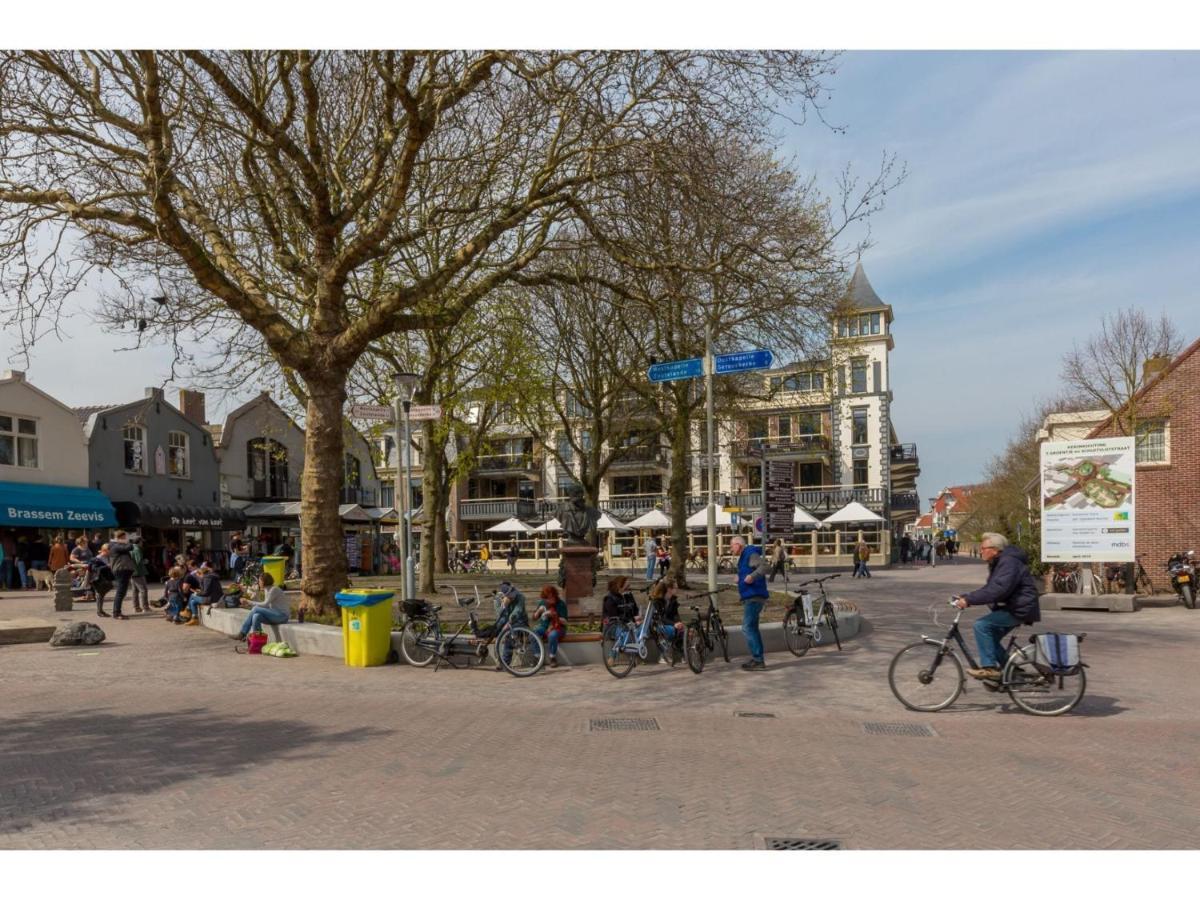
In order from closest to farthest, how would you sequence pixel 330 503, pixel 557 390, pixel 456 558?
pixel 330 503 < pixel 557 390 < pixel 456 558

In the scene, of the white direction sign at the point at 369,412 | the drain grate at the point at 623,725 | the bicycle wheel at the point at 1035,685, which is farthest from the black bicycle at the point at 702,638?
the white direction sign at the point at 369,412

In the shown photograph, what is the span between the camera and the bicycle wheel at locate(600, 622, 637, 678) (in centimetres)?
1088

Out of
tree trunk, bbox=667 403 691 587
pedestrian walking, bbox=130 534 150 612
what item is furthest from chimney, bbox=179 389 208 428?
tree trunk, bbox=667 403 691 587

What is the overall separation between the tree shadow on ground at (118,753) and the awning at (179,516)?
2659cm

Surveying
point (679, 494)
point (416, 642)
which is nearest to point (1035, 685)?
point (416, 642)

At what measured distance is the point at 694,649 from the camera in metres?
11.3

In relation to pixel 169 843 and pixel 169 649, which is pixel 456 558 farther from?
pixel 169 843

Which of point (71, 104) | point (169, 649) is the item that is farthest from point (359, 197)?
point (169, 649)

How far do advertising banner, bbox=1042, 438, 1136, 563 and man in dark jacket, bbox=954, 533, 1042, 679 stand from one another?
470 inches

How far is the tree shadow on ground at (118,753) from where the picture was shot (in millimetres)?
5617

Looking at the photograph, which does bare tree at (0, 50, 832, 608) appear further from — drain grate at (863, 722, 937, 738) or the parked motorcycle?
the parked motorcycle

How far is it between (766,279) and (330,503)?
337 inches

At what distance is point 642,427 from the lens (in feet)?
99.9

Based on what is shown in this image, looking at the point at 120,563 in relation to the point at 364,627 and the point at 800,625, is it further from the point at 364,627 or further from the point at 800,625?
the point at 800,625
